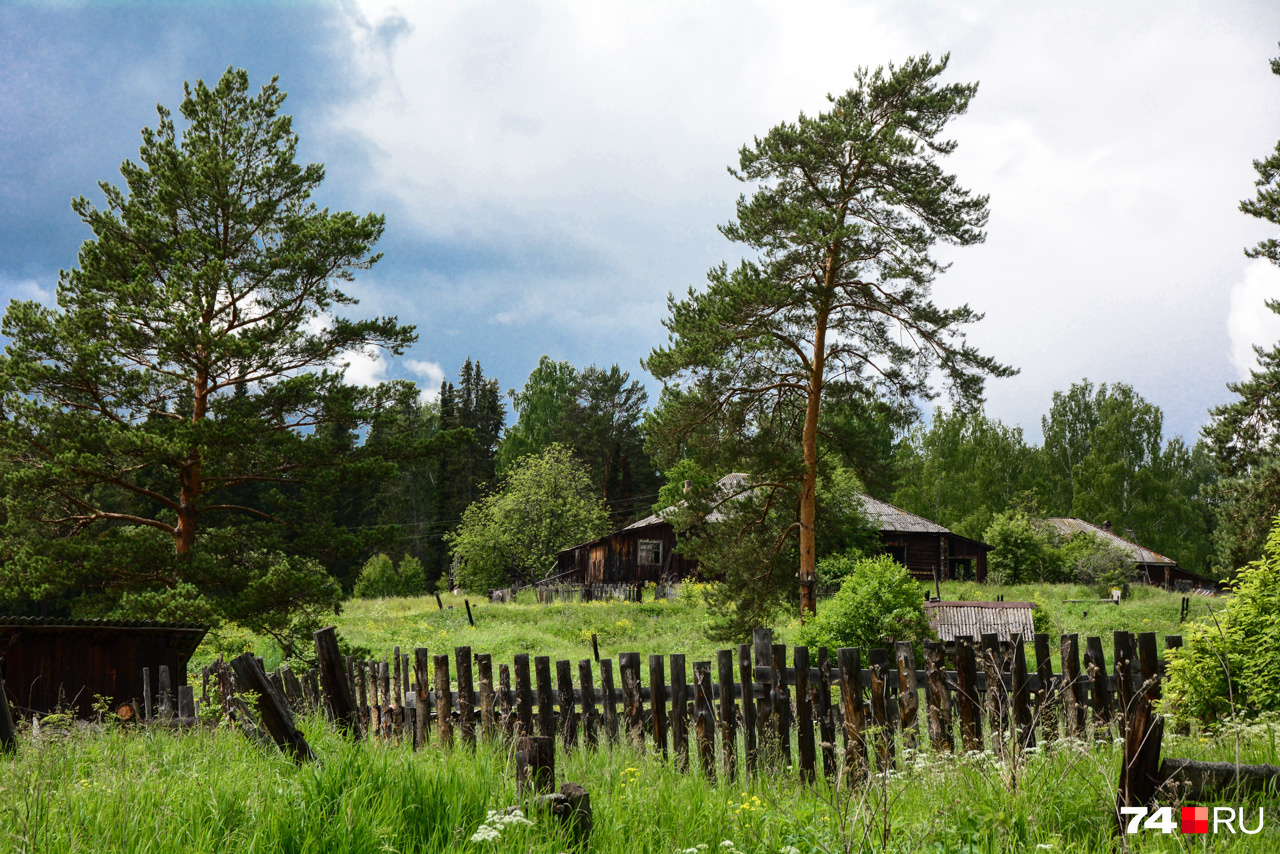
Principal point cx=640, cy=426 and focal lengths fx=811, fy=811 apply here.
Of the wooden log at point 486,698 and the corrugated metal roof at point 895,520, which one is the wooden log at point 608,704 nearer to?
the wooden log at point 486,698

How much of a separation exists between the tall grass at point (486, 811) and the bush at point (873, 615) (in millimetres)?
6144

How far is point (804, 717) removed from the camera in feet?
18.9

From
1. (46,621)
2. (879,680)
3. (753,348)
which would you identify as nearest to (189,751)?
(879,680)

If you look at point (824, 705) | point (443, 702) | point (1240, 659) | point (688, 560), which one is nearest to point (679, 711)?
point (824, 705)

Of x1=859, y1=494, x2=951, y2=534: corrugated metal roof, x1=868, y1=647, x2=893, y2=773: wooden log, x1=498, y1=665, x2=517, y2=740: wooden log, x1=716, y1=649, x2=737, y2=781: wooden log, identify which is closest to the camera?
x1=868, y1=647, x2=893, y2=773: wooden log

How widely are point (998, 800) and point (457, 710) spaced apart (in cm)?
560

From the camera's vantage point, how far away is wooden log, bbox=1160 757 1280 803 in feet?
9.76

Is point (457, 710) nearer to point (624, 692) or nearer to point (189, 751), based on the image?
point (624, 692)

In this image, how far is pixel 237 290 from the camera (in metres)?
18.5

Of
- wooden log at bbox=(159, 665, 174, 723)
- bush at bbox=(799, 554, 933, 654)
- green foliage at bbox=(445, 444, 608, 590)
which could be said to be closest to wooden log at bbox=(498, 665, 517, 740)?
wooden log at bbox=(159, 665, 174, 723)

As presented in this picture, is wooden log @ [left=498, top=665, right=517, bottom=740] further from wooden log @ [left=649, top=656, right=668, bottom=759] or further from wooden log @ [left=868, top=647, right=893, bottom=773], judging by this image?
wooden log @ [left=868, top=647, right=893, bottom=773]

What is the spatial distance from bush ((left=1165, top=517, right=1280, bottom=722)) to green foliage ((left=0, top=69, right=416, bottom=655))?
619 inches

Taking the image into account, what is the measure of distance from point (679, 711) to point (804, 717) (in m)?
1.00

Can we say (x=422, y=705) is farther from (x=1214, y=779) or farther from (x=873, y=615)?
(x=1214, y=779)
